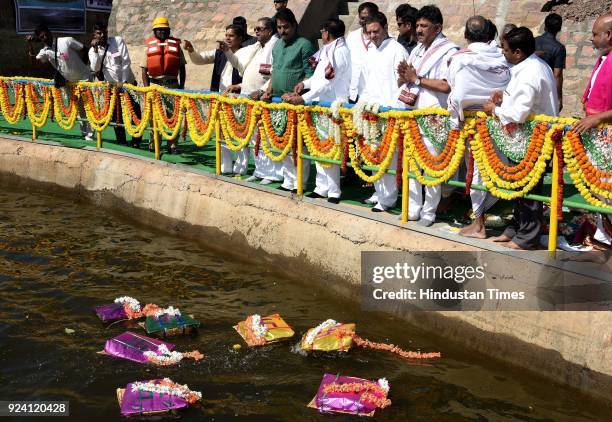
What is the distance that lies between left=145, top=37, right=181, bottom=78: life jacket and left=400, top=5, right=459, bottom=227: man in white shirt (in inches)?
187

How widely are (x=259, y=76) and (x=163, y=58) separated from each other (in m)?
2.08

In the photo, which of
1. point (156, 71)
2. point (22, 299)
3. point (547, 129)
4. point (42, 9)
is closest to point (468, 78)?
point (547, 129)

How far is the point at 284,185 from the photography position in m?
9.35

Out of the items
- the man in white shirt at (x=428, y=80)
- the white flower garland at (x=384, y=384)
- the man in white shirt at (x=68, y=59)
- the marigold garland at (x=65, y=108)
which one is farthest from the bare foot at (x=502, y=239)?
the marigold garland at (x=65, y=108)

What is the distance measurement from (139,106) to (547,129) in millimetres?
6754

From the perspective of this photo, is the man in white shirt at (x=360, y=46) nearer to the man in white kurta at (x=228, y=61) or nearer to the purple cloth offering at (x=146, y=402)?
the man in white kurta at (x=228, y=61)

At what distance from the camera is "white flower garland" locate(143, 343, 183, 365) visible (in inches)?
264

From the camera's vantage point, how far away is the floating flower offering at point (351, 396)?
19.4 feet

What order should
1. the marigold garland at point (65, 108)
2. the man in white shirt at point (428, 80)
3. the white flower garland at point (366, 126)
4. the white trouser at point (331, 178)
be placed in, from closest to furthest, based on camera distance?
the man in white shirt at point (428, 80) → the white flower garland at point (366, 126) → the white trouser at point (331, 178) → the marigold garland at point (65, 108)

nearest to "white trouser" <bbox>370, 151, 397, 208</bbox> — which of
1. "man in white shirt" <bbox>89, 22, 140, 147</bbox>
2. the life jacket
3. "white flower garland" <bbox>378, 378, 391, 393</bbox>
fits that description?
"white flower garland" <bbox>378, 378, 391, 393</bbox>

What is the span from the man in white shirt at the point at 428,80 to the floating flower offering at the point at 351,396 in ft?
6.34

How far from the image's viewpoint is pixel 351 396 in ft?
19.6

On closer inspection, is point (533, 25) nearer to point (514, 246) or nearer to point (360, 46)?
point (360, 46)

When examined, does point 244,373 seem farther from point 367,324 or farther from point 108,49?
point 108,49
